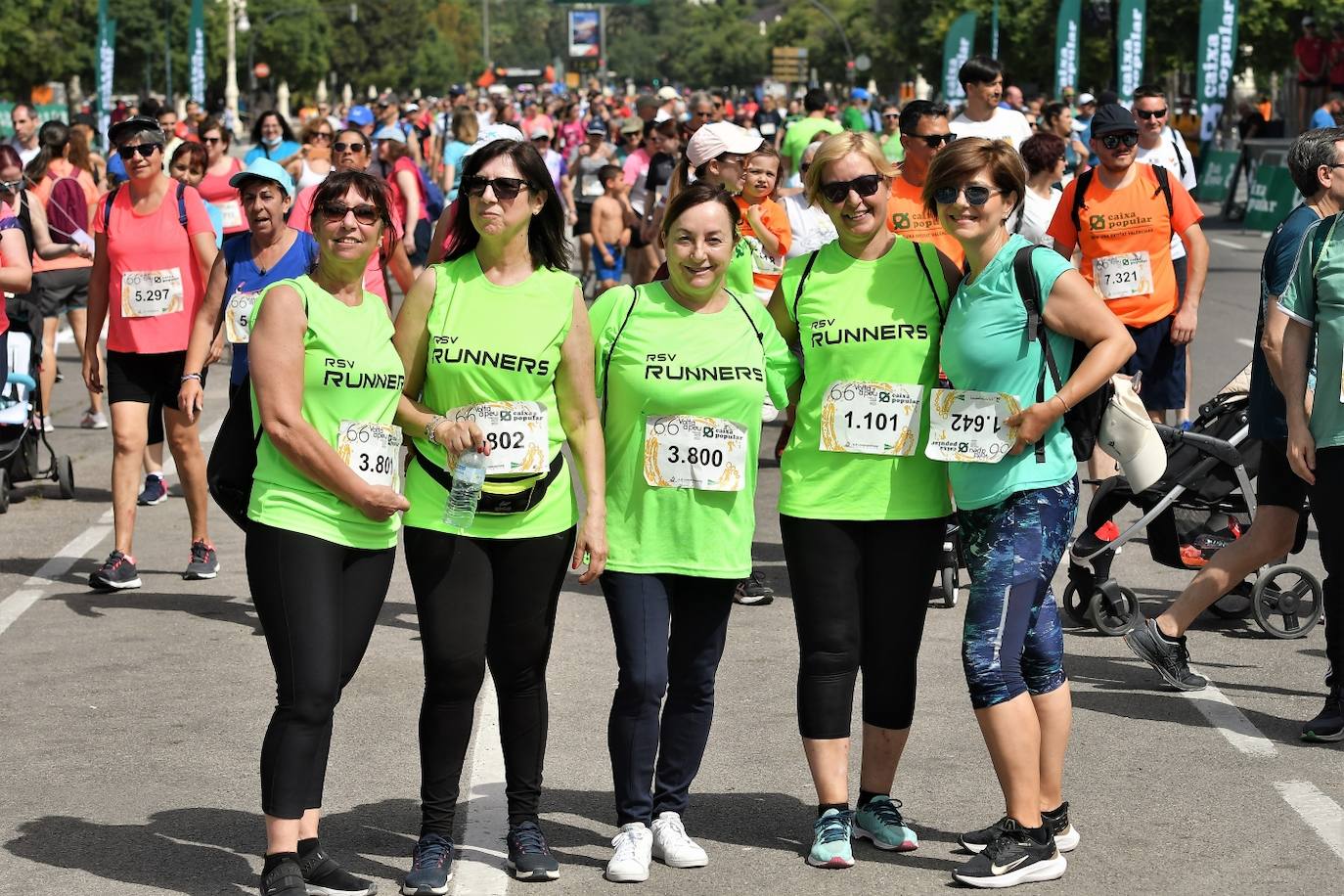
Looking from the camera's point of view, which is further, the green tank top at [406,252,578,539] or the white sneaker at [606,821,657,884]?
the white sneaker at [606,821,657,884]

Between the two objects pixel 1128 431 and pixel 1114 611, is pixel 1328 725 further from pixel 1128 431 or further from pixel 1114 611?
pixel 1128 431

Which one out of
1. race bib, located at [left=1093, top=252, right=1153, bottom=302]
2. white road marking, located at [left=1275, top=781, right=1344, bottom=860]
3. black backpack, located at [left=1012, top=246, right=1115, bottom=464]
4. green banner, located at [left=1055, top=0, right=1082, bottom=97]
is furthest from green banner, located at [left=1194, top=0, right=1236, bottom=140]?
black backpack, located at [left=1012, top=246, right=1115, bottom=464]

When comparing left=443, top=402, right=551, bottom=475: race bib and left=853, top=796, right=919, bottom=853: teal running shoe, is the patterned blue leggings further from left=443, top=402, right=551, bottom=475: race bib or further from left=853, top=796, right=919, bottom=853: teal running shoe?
left=443, top=402, right=551, bottom=475: race bib

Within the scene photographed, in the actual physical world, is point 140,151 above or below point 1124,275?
above

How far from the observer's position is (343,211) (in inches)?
201

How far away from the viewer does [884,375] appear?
209 inches

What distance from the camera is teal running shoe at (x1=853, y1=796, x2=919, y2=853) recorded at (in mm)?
5469

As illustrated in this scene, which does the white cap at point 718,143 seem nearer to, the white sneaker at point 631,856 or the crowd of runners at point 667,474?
the crowd of runners at point 667,474

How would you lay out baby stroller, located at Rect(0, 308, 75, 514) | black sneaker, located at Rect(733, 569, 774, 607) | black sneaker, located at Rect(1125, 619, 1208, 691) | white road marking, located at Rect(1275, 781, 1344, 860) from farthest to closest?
1. baby stroller, located at Rect(0, 308, 75, 514)
2. black sneaker, located at Rect(733, 569, 774, 607)
3. black sneaker, located at Rect(1125, 619, 1208, 691)
4. white road marking, located at Rect(1275, 781, 1344, 860)

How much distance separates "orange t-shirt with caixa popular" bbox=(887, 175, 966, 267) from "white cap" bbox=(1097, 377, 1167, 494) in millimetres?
3334

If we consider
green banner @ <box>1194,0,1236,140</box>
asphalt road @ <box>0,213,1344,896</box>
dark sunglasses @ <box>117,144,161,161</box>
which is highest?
green banner @ <box>1194,0,1236,140</box>

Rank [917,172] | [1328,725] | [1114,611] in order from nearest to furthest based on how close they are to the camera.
→ [1328,725] < [1114,611] < [917,172]

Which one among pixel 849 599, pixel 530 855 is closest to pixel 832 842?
pixel 849 599

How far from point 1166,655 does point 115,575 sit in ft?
14.9
